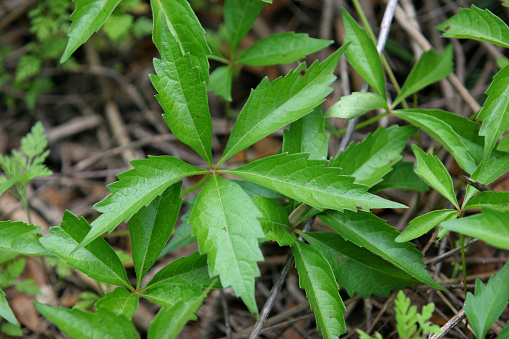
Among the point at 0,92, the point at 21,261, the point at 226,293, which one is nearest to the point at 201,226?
the point at 226,293

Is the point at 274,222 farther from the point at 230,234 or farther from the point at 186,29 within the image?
the point at 186,29

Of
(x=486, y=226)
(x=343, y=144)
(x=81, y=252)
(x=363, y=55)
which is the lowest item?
(x=81, y=252)

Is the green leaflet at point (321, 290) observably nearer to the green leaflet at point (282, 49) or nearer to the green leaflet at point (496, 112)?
the green leaflet at point (496, 112)

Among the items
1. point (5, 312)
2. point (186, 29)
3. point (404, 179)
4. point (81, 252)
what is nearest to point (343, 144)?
point (404, 179)

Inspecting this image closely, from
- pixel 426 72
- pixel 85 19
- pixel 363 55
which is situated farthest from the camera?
pixel 426 72

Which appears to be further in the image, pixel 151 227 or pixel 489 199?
pixel 151 227

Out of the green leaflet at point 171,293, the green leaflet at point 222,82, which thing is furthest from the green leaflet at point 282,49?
the green leaflet at point 171,293

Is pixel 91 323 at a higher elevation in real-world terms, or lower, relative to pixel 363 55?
lower
